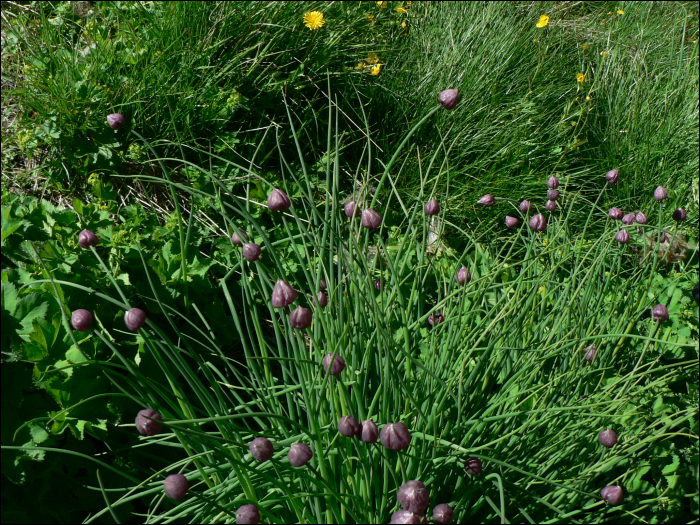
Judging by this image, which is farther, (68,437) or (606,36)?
(606,36)

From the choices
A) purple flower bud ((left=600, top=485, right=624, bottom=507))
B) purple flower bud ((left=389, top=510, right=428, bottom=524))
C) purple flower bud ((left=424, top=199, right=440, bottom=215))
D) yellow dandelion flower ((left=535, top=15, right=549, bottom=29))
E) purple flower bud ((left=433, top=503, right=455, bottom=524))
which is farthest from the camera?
yellow dandelion flower ((left=535, top=15, right=549, bottom=29))

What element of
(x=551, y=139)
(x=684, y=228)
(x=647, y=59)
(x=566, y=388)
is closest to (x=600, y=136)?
(x=551, y=139)

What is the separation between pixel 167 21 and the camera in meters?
2.96

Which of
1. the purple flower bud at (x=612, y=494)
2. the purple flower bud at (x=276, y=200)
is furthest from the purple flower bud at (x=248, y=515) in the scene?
the purple flower bud at (x=612, y=494)

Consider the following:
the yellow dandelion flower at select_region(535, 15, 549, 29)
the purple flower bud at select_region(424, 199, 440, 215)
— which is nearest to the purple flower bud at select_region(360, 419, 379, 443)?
the purple flower bud at select_region(424, 199, 440, 215)

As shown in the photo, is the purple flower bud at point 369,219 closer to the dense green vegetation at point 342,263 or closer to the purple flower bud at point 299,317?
the dense green vegetation at point 342,263

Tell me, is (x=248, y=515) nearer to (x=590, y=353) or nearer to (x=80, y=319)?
(x=80, y=319)

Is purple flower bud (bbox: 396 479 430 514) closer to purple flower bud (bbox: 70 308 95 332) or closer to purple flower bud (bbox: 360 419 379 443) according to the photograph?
purple flower bud (bbox: 360 419 379 443)

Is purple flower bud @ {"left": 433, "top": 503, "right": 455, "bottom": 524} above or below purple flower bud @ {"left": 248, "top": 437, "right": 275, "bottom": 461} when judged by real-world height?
below

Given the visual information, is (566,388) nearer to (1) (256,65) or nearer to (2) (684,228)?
(2) (684,228)

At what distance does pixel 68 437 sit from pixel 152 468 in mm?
257

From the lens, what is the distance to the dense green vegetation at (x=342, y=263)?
1.42 meters

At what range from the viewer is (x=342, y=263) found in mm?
1710

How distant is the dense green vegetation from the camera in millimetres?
1421
